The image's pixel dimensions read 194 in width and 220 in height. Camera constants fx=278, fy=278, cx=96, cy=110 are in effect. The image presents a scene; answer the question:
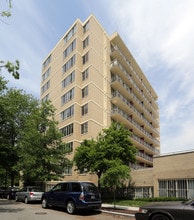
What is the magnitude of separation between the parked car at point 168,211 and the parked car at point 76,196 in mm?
6006

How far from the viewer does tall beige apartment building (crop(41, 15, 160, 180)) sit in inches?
1555

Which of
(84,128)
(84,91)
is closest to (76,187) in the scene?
(84,128)

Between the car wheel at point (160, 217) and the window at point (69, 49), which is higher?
the window at point (69, 49)

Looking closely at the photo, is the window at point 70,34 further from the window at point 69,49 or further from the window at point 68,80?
the window at point 68,80

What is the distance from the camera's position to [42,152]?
28.4 m

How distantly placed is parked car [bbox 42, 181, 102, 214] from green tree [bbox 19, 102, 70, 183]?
10.4 metres

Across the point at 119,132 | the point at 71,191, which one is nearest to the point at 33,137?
the point at 119,132

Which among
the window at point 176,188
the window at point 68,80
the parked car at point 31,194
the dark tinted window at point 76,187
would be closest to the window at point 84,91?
the window at point 68,80

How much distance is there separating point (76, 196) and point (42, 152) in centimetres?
1338

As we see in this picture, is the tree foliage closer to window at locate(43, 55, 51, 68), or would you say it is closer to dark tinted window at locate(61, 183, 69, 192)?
dark tinted window at locate(61, 183, 69, 192)

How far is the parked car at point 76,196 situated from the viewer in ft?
51.0

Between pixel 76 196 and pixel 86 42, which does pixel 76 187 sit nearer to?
pixel 76 196

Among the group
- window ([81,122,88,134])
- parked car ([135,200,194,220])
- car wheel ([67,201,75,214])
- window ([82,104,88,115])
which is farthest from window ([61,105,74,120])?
parked car ([135,200,194,220])

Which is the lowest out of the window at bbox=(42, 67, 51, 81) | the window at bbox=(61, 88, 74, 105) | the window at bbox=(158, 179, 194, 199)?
the window at bbox=(158, 179, 194, 199)
